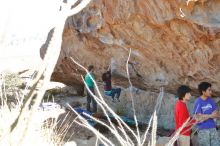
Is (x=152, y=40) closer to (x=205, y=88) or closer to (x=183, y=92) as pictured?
(x=205, y=88)

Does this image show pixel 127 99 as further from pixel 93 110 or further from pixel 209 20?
pixel 209 20

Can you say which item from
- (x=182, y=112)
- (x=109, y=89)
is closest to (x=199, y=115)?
(x=182, y=112)

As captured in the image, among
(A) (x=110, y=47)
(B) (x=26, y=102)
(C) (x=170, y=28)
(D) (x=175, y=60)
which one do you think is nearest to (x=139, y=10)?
(C) (x=170, y=28)

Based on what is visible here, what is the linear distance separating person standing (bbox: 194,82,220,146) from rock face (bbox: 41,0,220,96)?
4.45ft

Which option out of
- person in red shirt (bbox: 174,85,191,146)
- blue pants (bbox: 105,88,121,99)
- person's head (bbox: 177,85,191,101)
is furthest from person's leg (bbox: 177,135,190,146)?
blue pants (bbox: 105,88,121,99)

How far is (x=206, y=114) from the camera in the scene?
5.74 meters

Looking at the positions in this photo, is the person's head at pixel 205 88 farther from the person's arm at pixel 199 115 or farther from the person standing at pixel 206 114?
the person's arm at pixel 199 115

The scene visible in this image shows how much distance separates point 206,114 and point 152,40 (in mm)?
2795

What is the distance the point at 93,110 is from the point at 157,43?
8.95 feet

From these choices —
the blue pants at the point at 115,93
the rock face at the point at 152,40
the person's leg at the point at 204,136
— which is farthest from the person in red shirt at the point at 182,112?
the blue pants at the point at 115,93

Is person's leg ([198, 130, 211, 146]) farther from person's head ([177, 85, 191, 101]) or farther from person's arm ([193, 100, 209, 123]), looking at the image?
person's head ([177, 85, 191, 101])

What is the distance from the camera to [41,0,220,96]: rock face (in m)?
7.04

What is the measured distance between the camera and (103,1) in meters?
8.38

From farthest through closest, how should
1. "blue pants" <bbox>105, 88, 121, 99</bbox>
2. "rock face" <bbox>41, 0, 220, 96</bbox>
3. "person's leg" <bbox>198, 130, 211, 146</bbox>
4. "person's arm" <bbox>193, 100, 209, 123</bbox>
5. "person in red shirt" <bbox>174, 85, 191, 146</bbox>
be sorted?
"blue pants" <bbox>105, 88, 121, 99</bbox>, "rock face" <bbox>41, 0, 220, 96</bbox>, "person's leg" <bbox>198, 130, 211, 146</bbox>, "person's arm" <bbox>193, 100, 209, 123</bbox>, "person in red shirt" <bbox>174, 85, 191, 146</bbox>
